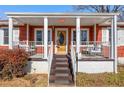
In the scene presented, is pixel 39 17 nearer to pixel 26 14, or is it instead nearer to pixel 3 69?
pixel 26 14

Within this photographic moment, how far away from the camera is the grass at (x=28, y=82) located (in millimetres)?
15711

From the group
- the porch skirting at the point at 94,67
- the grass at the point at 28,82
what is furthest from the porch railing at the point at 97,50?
the grass at the point at 28,82

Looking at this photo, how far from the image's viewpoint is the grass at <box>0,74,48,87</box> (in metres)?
15.7

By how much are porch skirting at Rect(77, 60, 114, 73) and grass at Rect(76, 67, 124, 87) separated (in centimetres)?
127

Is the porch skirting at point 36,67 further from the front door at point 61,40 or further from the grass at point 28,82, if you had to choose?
the front door at point 61,40

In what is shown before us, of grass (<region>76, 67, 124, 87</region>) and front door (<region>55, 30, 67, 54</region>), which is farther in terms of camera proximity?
front door (<region>55, 30, 67, 54</region>)

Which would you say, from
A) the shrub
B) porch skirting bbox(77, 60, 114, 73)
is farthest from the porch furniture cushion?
the shrub

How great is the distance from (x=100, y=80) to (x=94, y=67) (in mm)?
2529

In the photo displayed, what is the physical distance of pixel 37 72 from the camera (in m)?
19.3

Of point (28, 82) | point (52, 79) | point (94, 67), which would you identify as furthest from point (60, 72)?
point (94, 67)

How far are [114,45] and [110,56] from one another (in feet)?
3.29

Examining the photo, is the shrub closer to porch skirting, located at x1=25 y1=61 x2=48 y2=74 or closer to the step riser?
porch skirting, located at x1=25 y1=61 x2=48 y2=74

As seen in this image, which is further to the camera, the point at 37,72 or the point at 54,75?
the point at 37,72
